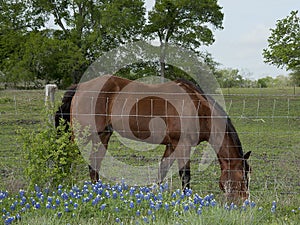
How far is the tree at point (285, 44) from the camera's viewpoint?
642 inches

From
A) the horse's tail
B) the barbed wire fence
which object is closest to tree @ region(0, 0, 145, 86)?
the barbed wire fence

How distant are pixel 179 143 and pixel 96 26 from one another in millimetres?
19370

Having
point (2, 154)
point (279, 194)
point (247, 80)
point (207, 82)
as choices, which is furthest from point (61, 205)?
point (247, 80)

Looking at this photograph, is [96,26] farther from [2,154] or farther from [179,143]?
[179,143]

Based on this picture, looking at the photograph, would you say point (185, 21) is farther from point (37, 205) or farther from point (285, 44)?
point (37, 205)

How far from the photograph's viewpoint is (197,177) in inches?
227

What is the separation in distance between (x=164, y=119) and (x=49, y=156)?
181 cm

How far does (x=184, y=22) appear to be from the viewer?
2436cm

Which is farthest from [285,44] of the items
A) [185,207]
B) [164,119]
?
[185,207]

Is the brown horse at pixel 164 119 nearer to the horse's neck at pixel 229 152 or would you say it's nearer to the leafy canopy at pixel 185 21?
the horse's neck at pixel 229 152

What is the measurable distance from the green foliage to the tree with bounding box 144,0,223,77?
2005 cm

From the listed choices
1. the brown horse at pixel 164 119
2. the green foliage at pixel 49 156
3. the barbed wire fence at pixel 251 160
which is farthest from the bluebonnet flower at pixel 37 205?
the brown horse at pixel 164 119

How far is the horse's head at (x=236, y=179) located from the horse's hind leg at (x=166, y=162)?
0.81m

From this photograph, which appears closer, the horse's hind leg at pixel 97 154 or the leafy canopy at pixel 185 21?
the horse's hind leg at pixel 97 154
